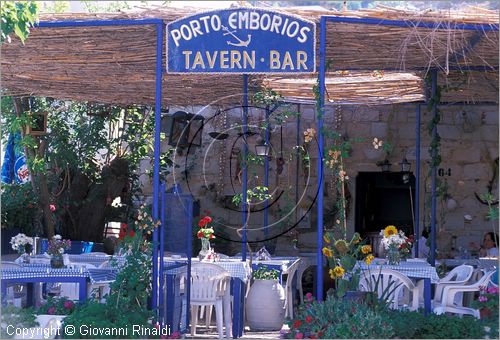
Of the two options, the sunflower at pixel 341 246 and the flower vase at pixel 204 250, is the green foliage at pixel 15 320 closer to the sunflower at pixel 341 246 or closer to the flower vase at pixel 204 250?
the sunflower at pixel 341 246

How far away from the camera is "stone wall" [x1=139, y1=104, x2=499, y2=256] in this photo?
1374 cm

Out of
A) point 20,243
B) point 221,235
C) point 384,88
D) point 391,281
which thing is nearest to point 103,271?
point 20,243

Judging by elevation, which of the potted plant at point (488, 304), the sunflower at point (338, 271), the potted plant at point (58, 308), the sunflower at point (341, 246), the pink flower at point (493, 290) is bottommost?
the potted plant at point (58, 308)

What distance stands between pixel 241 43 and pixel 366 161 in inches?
266

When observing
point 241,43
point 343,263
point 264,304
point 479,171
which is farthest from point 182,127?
point 343,263

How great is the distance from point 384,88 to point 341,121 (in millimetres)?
2682

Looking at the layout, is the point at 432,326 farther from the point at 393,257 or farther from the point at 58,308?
the point at 58,308

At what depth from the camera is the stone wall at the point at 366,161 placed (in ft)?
45.1

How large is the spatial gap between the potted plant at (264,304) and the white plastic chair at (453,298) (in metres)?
1.78

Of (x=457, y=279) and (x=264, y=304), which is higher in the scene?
(x=457, y=279)

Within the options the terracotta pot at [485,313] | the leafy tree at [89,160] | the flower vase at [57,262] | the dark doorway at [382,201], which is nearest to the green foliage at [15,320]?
the flower vase at [57,262]

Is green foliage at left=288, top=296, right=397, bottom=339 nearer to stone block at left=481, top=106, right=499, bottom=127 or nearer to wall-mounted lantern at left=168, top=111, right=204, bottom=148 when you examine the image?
wall-mounted lantern at left=168, top=111, right=204, bottom=148

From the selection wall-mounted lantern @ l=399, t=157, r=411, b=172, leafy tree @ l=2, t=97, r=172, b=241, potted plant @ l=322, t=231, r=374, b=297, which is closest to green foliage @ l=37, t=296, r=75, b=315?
potted plant @ l=322, t=231, r=374, b=297

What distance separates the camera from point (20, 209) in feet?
43.9
